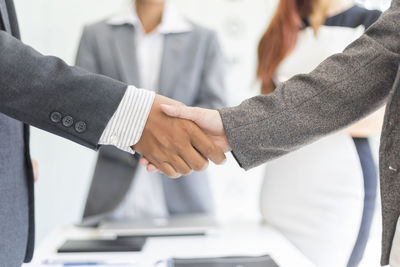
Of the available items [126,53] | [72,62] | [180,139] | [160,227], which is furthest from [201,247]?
[72,62]

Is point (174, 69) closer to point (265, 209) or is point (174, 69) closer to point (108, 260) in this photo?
point (265, 209)

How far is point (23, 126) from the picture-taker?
32.3 inches

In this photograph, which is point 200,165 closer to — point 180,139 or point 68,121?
point 180,139

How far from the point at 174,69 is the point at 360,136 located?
637mm

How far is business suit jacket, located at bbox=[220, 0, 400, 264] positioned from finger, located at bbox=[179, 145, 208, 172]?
0.11 metres

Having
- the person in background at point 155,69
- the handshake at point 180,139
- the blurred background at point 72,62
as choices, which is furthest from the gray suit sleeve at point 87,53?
the handshake at point 180,139

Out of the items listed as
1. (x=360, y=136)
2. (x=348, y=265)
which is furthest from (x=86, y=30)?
(x=348, y=265)

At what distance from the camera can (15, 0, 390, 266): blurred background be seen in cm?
219

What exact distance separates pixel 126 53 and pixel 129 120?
0.70 meters

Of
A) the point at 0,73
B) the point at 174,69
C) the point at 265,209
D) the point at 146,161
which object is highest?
the point at 174,69

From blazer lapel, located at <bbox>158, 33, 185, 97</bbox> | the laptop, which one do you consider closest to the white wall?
blazer lapel, located at <bbox>158, 33, 185, 97</bbox>

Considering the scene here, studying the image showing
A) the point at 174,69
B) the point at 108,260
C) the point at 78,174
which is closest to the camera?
the point at 108,260

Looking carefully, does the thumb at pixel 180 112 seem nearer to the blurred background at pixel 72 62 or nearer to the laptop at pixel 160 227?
the laptop at pixel 160 227

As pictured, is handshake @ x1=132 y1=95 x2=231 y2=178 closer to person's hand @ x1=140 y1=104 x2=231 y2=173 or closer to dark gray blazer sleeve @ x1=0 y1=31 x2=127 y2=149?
person's hand @ x1=140 y1=104 x2=231 y2=173
